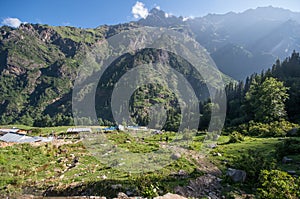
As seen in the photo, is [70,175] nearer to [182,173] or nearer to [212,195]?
[182,173]

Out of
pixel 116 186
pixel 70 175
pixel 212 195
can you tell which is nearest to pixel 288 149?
pixel 212 195

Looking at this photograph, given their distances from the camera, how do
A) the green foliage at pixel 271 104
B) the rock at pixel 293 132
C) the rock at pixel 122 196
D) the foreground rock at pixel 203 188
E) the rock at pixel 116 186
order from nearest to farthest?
the rock at pixel 122 196, the rock at pixel 116 186, the foreground rock at pixel 203 188, the rock at pixel 293 132, the green foliage at pixel 271 104

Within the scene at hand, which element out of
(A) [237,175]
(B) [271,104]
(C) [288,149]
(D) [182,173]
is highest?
(B) [271,104]

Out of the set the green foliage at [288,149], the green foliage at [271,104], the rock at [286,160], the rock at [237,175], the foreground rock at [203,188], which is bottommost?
the foreground rock at [203,188]

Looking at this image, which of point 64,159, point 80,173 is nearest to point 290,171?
point 80,173

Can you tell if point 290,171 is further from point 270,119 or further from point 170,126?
point 170,126

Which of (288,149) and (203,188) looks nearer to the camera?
(203,188)

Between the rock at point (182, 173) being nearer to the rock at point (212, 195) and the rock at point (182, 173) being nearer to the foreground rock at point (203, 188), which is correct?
the foreground rock at point (203, 188)

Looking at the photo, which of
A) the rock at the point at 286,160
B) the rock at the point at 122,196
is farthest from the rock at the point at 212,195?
the rock at the point at 286,160

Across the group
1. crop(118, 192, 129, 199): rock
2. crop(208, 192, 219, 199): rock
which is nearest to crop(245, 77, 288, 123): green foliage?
crop(208, 192, 219, 199): rock

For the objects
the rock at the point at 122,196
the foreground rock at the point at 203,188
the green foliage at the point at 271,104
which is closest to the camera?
the rock at the point at 122,196

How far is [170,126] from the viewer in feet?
245

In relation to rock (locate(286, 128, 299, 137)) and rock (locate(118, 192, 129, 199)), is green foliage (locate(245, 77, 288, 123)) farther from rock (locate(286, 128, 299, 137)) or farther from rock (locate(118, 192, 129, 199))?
rock (locate(118, 192, 129, 199))

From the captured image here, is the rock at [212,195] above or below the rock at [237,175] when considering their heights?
below
